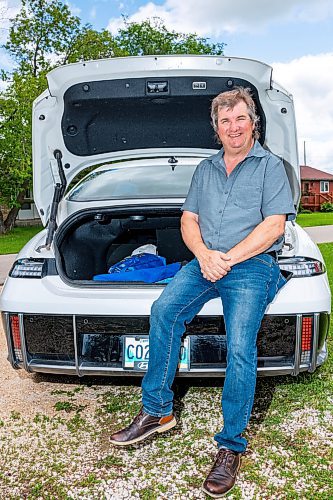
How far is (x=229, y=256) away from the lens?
272 centimetres

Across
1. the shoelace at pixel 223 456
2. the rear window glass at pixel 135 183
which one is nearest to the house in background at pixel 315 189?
the rear window glass at pixel 135 183

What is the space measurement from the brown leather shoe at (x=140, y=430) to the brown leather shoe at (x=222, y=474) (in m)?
0.38

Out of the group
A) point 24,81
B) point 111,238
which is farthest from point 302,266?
point 24,81

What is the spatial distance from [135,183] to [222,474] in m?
2.42

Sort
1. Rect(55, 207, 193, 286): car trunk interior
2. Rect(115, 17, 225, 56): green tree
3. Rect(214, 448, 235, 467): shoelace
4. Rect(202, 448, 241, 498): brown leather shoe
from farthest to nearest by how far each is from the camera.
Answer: Rect(115, 17, 225, 56): green tree → Rect(55, 207, 193, 286): car trunk interior → Rect(214, 448, 235, 467): shoelace → Rect(202, 448, 241, 498): brown leather shoe

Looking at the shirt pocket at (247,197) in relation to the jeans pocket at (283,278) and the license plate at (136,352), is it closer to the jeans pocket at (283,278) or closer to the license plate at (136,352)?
the jeans pocket at (283,278)

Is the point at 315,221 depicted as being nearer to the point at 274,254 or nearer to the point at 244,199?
the point at 274,254

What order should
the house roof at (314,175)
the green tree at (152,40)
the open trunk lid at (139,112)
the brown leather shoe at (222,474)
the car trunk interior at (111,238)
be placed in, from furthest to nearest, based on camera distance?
the house roof at (314,175), the green tree at (152,40), the car trunk interior at (111,238), the open trunk lid at (139,112), the brown leather shoe at (222,474)

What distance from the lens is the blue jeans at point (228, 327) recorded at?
2.50 meters

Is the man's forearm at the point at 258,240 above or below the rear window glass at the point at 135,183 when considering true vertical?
below

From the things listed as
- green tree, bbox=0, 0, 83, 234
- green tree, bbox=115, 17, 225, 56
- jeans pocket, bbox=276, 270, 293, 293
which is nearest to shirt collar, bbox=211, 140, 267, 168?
jeans pocket, bbox=276, 270, 293, 293

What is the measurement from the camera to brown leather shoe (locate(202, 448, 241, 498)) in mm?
2369

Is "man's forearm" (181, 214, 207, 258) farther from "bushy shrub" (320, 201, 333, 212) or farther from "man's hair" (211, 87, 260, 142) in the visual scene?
"bushy shrub" (320, 201, 333, 212)

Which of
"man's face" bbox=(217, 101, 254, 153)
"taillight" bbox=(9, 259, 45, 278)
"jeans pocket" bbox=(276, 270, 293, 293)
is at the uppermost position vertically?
"man's face" bbox=(217, 101, 254, 153)
